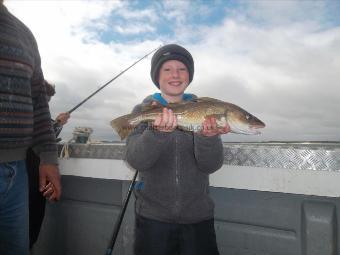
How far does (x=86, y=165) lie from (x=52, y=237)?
138 cm

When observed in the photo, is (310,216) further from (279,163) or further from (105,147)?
(105,147)

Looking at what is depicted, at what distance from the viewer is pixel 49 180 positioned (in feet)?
10.4

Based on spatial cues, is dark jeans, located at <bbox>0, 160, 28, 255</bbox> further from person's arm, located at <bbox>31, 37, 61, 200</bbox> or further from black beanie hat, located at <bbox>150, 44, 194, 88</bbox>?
black beanie hat, located at <bbox>150, 44, 194, 88</bbox>

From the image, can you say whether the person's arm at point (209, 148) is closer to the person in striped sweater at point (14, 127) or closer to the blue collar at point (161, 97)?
the blue collar at point (161, 97)

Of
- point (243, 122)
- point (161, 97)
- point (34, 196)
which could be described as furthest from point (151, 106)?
point (34, 196)

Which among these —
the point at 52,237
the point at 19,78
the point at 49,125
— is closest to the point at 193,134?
the point at 49,125

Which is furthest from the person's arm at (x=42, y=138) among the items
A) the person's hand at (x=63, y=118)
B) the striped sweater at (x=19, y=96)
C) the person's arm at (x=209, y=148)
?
the person's hand at (x=63, y=118)

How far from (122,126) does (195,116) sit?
79 centimetres

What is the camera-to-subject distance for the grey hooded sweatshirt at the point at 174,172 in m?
3.04

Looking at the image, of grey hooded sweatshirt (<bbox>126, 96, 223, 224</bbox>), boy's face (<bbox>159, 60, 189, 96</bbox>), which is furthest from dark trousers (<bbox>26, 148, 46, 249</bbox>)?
boy's face (<bbox>159, 60, 189, 96</bbox>)

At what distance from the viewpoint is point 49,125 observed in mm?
3254

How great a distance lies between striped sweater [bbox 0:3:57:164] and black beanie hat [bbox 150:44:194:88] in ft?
4.39

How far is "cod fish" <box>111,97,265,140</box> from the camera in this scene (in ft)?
10.6

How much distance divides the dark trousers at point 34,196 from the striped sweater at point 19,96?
0.70 metres
